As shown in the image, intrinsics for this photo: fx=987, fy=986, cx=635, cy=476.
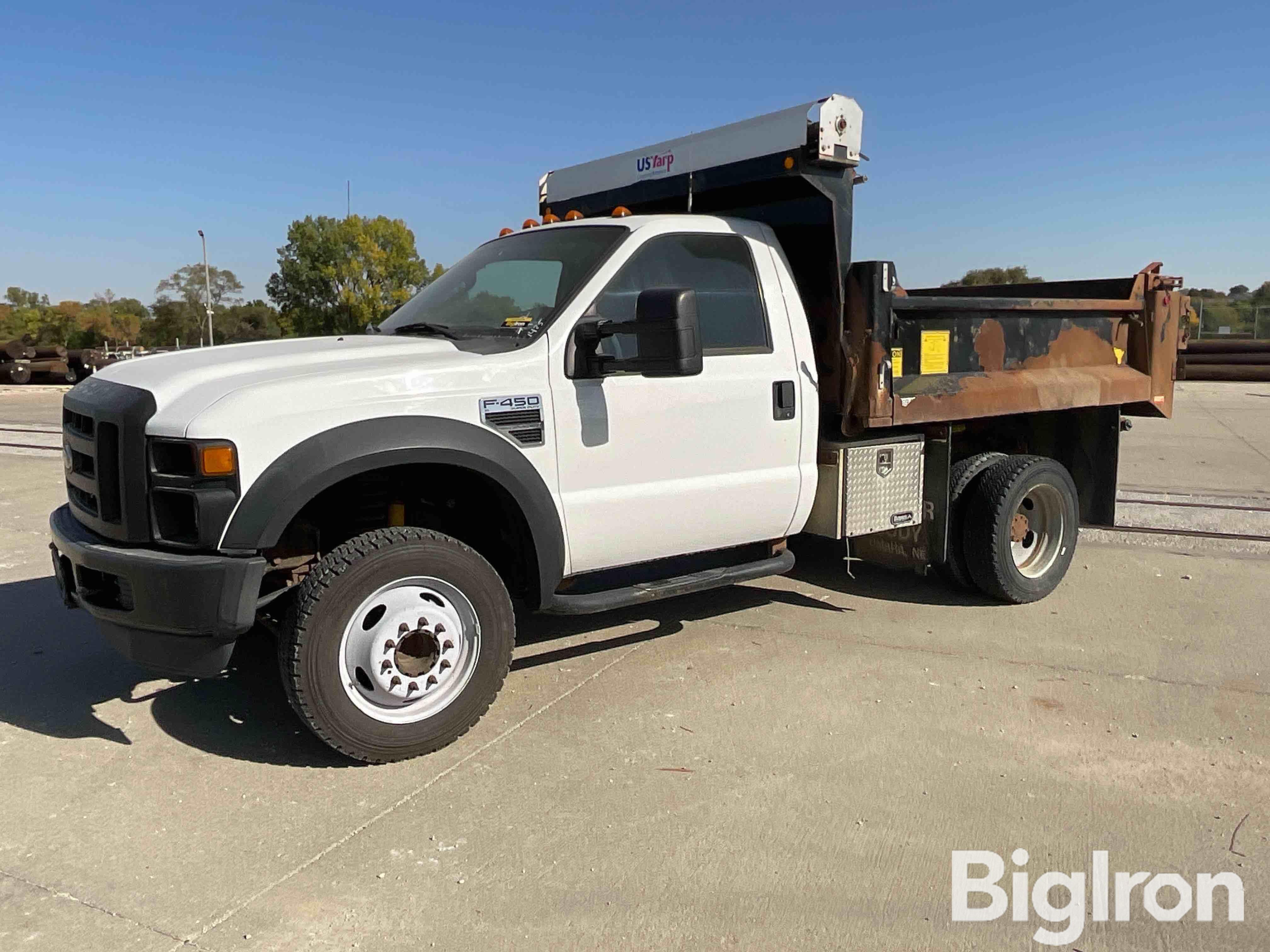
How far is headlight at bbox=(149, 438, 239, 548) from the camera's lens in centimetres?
327

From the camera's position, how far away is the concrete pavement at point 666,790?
8.99 feet

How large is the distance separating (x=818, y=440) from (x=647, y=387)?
4.00ft

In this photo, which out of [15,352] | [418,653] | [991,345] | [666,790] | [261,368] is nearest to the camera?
[666,790]

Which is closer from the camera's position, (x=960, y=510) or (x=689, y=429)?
(x=689, y=429)

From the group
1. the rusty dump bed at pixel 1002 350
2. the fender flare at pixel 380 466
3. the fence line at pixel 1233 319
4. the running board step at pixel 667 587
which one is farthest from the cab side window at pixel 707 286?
the fence line at pixel 1233 319

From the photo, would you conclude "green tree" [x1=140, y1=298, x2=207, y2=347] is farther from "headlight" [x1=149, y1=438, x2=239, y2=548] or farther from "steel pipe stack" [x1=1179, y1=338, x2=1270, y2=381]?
"headlight" [x1=149, y1=438, x2=239, y2=548]

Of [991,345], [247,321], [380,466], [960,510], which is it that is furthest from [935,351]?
[247,321]

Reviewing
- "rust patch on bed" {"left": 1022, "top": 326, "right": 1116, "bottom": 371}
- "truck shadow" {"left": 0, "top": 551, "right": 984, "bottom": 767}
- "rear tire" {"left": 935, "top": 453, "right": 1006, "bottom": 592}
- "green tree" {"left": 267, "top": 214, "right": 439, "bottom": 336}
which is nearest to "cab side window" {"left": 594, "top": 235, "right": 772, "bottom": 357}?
"truck shadow" {"left": 0, "top": 551, "right": 984, "bottom": 767}

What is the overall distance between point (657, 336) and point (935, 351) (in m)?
2.13

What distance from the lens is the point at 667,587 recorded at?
14.4 ft

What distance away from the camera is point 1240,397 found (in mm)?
19938

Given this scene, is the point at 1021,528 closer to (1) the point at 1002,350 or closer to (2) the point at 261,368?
(1) the point at 1002,350

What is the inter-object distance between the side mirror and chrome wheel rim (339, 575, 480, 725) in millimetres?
1070

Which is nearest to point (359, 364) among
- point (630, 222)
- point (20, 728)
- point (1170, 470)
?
point (630, 222)
